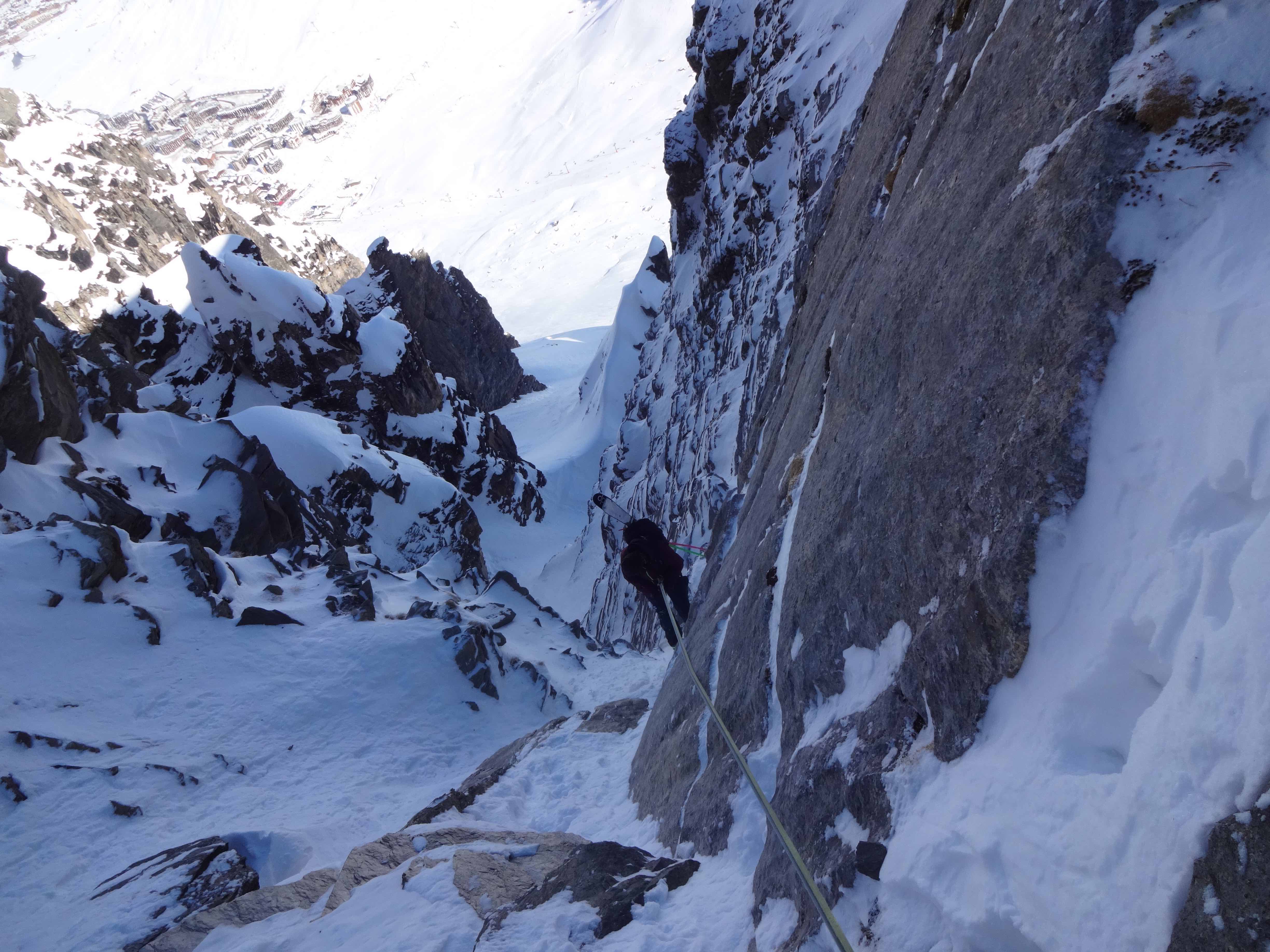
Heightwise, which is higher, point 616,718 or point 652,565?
point 652,565

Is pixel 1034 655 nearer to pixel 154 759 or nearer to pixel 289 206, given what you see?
pixel 154 759

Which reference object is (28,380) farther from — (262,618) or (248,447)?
(262,618)

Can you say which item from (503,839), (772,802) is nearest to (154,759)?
(503,839)

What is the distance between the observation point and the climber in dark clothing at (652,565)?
787cm

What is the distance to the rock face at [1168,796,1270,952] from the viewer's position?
1502 millimetres

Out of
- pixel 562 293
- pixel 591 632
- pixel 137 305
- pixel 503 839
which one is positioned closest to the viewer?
pixel 503 839

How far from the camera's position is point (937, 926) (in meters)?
2.25

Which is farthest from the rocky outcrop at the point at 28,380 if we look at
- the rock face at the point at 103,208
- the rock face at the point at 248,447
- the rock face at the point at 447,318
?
the rock face at the point at 447,318

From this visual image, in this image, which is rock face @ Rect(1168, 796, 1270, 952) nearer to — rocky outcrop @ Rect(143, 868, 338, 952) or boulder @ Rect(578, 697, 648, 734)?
rocky outcrop @ Rect(143, 868, 338, 952)

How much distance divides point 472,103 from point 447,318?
85386mm

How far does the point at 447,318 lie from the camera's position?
157ft

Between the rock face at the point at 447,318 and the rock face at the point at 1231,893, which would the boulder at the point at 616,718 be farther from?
the rock face at the point at 447,318

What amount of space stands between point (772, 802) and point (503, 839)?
2.51m

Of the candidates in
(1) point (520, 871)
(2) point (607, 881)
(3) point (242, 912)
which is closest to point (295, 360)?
(3) point (242, 912)
